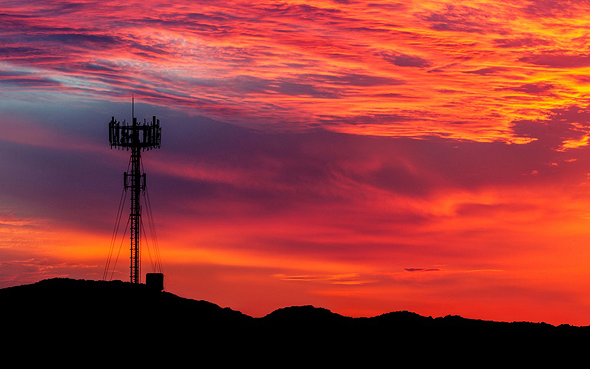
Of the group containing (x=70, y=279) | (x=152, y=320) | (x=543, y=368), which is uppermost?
(x=70, y=279)

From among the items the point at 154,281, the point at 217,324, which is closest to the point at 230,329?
the point at 217,324

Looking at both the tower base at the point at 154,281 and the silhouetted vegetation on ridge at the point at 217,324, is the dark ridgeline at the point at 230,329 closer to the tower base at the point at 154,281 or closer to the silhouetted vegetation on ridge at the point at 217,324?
the silhouetted vegetation on ridge at the point at 217,324

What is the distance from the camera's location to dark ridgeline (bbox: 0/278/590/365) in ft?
191

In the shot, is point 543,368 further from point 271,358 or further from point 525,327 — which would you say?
point 271,358

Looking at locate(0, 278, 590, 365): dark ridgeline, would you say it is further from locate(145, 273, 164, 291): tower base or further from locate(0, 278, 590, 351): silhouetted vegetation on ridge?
locate(145, 273, 164, 291): tower base

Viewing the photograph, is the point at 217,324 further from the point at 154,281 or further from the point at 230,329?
the point at 154,281

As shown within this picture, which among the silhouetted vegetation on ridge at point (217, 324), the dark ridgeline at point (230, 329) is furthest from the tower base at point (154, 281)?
the silhouetted vegetation on ridge at point (217, 324)

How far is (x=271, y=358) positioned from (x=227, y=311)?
6976 mm

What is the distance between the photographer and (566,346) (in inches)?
2525

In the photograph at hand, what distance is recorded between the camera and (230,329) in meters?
63.3

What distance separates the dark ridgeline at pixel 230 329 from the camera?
58.1 meters

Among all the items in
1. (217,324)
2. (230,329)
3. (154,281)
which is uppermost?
(154,281)

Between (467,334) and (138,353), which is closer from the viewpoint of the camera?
(138,353)

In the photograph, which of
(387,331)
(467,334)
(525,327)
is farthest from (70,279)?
(525,327)
